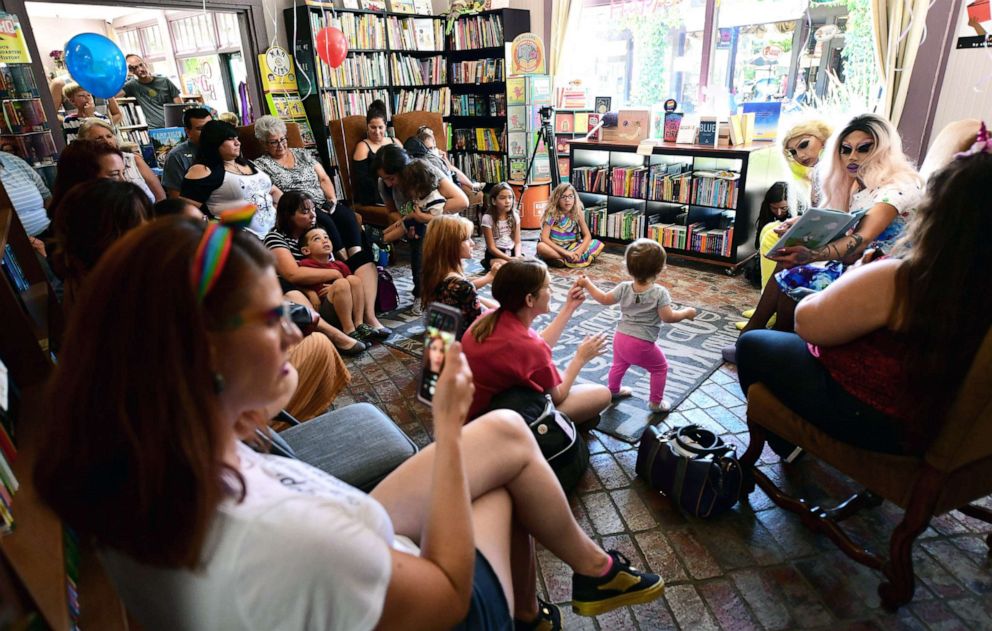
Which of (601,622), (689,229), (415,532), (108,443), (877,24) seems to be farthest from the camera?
(689,229)

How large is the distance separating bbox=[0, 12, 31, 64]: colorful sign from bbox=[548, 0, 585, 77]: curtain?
453cm

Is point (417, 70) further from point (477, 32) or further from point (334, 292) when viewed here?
point (334, 292)

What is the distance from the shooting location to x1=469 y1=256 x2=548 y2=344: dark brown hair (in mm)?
1809

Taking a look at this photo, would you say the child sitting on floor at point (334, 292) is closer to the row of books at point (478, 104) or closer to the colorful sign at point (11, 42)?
the colorful sign at point (11, 42)

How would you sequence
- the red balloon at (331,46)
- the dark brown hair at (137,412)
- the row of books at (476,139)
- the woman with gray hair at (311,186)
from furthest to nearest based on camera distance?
the row of books at (476,139)
the red balloon at (331,46)
the woman with gray hair at (311,186)
the dark brown hair at (137,412)

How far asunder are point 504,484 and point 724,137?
13.1 ft

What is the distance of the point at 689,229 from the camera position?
451 centimetres

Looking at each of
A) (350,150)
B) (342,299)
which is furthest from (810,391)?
(350,150)

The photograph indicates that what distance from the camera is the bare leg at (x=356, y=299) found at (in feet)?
10.8

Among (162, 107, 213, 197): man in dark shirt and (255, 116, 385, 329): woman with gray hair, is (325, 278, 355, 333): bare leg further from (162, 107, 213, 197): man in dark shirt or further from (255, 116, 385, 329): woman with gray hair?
(162, 107, 213, 197): man in dark shirt

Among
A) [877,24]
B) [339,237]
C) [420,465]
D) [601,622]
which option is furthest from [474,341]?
[877,24]

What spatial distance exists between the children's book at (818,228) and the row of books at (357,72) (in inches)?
165

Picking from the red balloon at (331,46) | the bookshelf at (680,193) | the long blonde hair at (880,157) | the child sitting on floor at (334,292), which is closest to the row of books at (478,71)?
the bookshelf at (680,193)

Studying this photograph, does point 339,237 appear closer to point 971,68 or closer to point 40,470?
point 40,470
